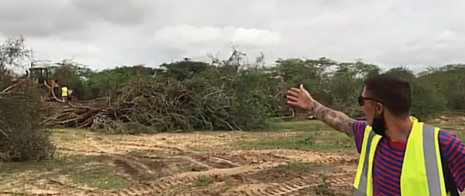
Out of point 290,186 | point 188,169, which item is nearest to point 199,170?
point 188,169

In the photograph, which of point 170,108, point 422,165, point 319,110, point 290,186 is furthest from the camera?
point 170,108

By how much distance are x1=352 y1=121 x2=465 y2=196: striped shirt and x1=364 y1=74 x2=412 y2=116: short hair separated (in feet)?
0.46

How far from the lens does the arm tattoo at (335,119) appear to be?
2.79m

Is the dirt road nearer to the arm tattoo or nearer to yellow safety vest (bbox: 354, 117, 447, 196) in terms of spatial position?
the arm tattoo

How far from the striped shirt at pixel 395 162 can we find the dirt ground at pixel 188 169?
205 inches

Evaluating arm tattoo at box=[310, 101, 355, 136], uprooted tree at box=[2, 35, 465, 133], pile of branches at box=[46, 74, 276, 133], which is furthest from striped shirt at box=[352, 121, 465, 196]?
pile of branches at box=[46, 74, 276, 133]

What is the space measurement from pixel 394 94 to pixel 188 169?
7.61 meters

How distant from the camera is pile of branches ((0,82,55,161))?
1004 centimetres

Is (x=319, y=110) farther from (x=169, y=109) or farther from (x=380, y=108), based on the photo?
(x=169, y=109)

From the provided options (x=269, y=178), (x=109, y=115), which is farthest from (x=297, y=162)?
(x=109, y=115)

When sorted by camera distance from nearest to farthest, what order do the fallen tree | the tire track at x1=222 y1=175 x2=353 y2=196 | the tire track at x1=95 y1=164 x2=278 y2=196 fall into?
the tire track at x1=222 y1=175 x2=353 y2=196 → the tire track at x1=95 y1=164 x2=278 y2=196 → the fallen tree

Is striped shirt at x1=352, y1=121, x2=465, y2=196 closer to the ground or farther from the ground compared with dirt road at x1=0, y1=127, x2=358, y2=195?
farther from the ground

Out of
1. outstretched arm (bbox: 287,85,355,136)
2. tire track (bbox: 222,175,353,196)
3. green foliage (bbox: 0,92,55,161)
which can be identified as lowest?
tire track (bbox: 222,175,353,196)

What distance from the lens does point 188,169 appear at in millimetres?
9664
